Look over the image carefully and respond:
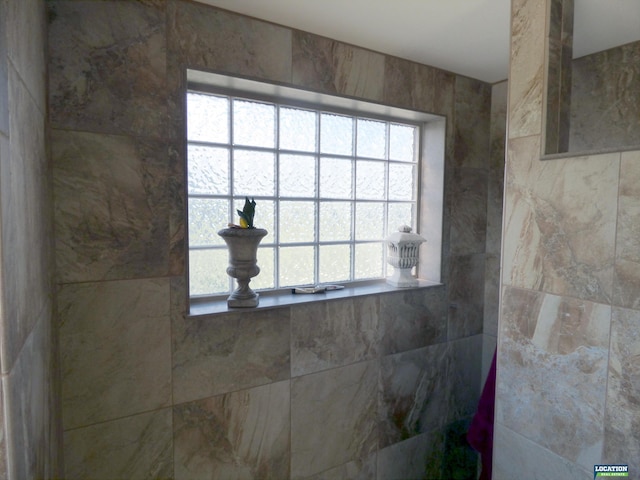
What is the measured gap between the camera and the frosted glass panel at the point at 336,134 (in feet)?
5.75

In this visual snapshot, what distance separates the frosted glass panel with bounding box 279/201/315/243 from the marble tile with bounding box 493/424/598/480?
1.09m

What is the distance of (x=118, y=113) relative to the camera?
1172 mm

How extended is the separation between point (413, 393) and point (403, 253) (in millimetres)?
746

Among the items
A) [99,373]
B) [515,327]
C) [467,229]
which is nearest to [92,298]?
[99,373]

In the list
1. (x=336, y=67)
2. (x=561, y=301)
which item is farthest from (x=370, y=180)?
(x=561, y=301)

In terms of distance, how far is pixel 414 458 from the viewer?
1.90 m

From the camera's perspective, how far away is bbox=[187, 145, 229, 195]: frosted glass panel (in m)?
1.44

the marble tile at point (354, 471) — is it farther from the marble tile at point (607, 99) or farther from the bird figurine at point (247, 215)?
the marble tile at point (607, 99)

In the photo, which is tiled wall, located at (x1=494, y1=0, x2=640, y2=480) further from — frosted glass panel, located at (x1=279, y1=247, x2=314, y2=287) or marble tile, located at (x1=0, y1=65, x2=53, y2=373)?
marble tile, located at (x1=0, y1=65, x2=53, y2=373)

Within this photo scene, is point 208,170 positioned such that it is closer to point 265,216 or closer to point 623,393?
point 265,216

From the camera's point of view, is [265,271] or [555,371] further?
[265,271]

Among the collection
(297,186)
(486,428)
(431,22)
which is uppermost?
(431,22)

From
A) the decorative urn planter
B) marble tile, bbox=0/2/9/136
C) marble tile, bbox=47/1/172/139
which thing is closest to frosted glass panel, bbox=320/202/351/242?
the decorative urn planter

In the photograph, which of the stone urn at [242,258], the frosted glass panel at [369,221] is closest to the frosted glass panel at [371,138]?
the frosted glass panel at [369,221]
